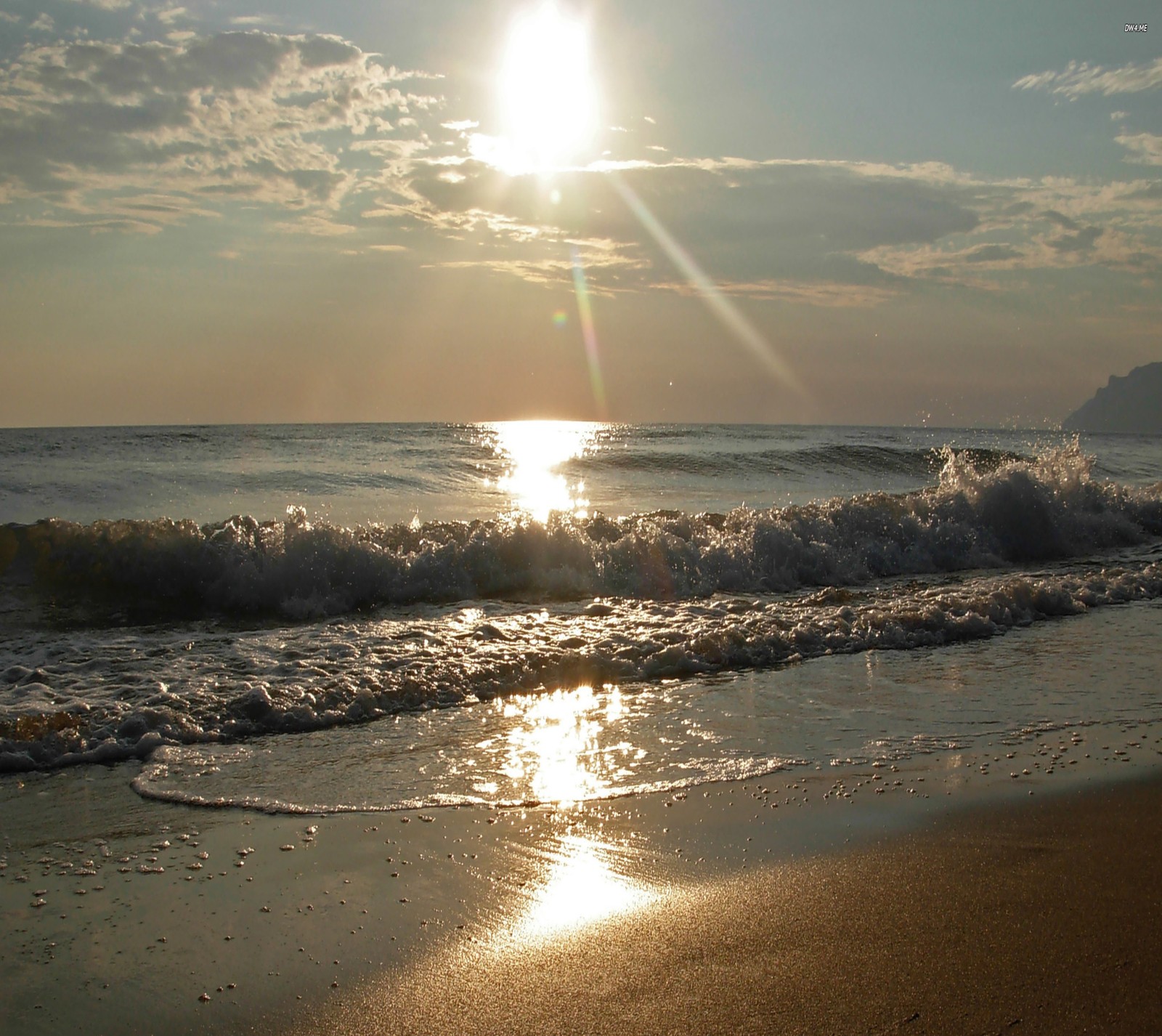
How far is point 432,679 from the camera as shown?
6.45 meters

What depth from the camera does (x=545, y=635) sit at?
7836mm

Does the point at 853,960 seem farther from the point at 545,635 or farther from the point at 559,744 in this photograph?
the point at 545,635

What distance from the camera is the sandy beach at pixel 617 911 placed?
2.71 meters

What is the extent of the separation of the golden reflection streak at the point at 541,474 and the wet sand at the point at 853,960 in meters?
8.20

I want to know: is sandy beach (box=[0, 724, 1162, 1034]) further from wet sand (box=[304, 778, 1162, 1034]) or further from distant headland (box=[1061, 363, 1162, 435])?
distant headland (box=[1061, 363, 1162, 435])


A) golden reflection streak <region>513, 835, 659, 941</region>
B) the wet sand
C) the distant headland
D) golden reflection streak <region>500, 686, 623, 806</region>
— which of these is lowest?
the wet sand

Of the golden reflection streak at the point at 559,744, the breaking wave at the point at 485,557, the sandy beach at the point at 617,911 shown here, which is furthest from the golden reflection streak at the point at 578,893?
the breaking wave at the point at 485,557

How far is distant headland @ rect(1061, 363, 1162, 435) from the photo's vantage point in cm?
12925

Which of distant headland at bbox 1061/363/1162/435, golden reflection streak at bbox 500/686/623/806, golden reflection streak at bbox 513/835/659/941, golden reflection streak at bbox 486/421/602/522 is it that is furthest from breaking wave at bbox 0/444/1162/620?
distant headland at bbox 1061/363/1162/435

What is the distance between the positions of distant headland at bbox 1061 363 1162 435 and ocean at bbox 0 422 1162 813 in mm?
129119

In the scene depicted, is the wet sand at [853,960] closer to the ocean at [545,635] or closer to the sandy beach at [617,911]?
the sandy beach at [617,911]

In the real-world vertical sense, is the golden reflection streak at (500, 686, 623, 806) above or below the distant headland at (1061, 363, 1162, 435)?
below

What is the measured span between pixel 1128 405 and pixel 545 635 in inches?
6136

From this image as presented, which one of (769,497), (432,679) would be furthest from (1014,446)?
(432,679)
